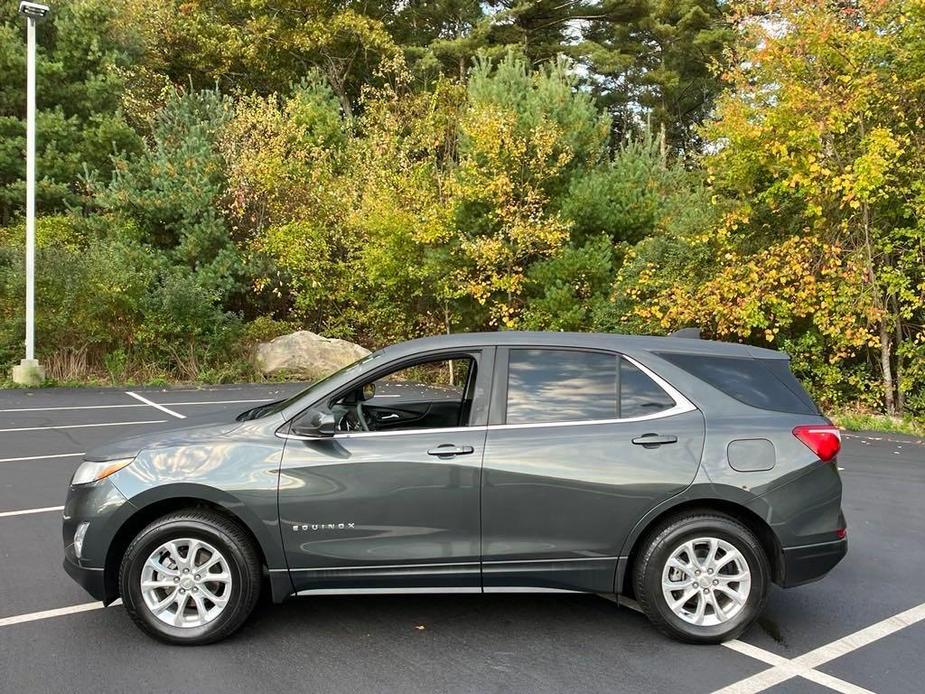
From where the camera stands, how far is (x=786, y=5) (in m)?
11.1

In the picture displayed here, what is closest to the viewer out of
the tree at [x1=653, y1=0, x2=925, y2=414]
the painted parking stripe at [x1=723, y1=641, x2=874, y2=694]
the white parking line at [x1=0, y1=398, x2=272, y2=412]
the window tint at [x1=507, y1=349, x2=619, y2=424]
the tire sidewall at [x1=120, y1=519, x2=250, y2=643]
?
the painted parking stripe at [x1=723, y1=641, x2=874, y2=694]

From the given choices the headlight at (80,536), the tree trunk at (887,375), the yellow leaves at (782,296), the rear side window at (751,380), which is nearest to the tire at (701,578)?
the rear side window at (751,380)

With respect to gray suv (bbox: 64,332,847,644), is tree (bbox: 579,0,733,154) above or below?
above

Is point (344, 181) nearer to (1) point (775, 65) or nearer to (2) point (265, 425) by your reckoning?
(1) point (775, 65)

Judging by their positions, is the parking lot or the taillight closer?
the parking lot

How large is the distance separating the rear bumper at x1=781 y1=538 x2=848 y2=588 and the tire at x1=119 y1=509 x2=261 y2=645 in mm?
2776

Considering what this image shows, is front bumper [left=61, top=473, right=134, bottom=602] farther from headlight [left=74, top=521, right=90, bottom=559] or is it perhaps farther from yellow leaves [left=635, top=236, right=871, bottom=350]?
yellow leaves [left=635, top=236, right=871, bottom=350]

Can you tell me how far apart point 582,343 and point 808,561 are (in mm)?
1655

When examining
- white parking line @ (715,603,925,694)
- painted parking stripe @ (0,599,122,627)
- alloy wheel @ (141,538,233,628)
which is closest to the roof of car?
alloy wheel @ (141,538,233,628)

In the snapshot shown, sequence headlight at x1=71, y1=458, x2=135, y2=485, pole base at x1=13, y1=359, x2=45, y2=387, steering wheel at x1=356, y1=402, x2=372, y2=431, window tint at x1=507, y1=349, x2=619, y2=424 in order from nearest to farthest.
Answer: headlight at x1=71, y1=458, x2=135, y2=485, window tint at x1=507, y1=349, x2=619, y2=424, steering wheel at x1=356, y1=402, x2=372, y2=431, pole base at x1=13, y1=359, x2=45, y2=387

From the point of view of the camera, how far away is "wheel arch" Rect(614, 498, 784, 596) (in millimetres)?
3869

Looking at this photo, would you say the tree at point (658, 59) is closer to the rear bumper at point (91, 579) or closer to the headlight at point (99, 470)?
the headlight at point (99, 470)

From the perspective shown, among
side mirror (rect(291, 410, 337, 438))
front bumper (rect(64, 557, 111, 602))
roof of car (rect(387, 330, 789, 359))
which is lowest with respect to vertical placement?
front bumper (rect(64, 557, 111, 602))

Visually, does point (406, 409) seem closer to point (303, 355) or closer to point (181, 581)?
point (181, 581)
